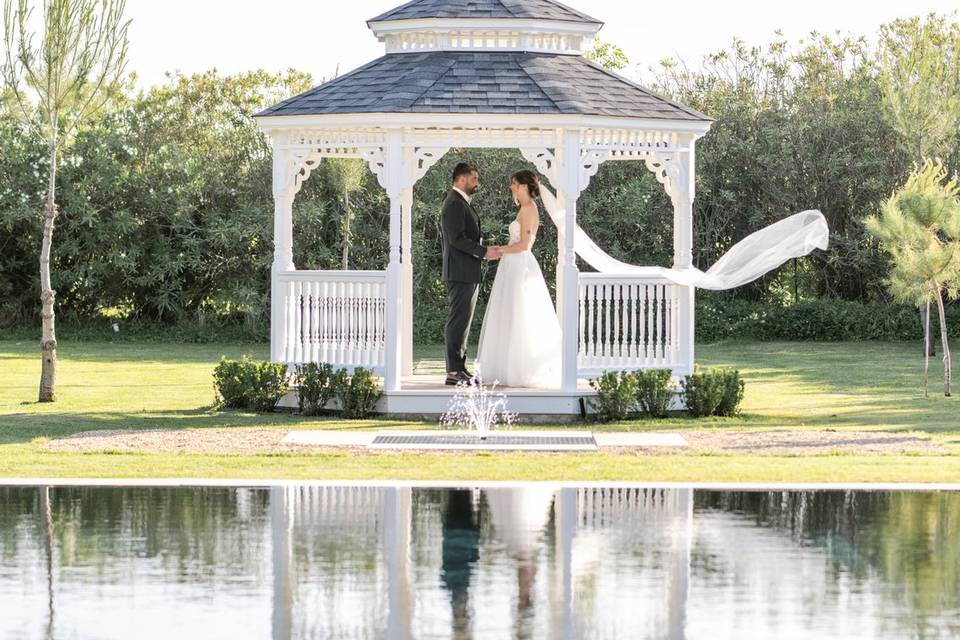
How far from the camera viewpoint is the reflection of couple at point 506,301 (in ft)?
55.5

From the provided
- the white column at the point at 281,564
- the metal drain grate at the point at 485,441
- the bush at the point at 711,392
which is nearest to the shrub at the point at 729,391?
the bush at the point at 711,392

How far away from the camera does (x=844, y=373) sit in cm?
2195

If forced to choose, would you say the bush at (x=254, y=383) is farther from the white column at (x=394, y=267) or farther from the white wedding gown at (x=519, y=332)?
the white wedding gown at (x=519, y=332)

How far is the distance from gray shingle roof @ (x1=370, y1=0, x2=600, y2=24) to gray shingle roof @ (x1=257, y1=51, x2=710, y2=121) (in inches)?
15.4

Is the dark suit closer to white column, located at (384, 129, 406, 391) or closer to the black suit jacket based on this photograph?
the black suit jacket

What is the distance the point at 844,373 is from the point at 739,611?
48.4ft

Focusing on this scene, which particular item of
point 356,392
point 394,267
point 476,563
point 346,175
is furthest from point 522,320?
point 346,175

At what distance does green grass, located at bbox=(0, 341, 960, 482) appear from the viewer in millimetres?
12297

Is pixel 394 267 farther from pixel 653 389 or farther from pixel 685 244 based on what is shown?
pixel 685 244

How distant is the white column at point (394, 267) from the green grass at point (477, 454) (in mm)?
574

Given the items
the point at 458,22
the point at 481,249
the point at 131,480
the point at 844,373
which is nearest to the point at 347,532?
the point at 131,480

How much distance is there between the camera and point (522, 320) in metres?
17.3

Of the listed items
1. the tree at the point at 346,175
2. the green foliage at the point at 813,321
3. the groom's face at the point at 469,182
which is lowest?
the green foliage at the point at 813,321

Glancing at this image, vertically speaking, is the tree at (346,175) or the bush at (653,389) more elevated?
the tree at (346,175)
